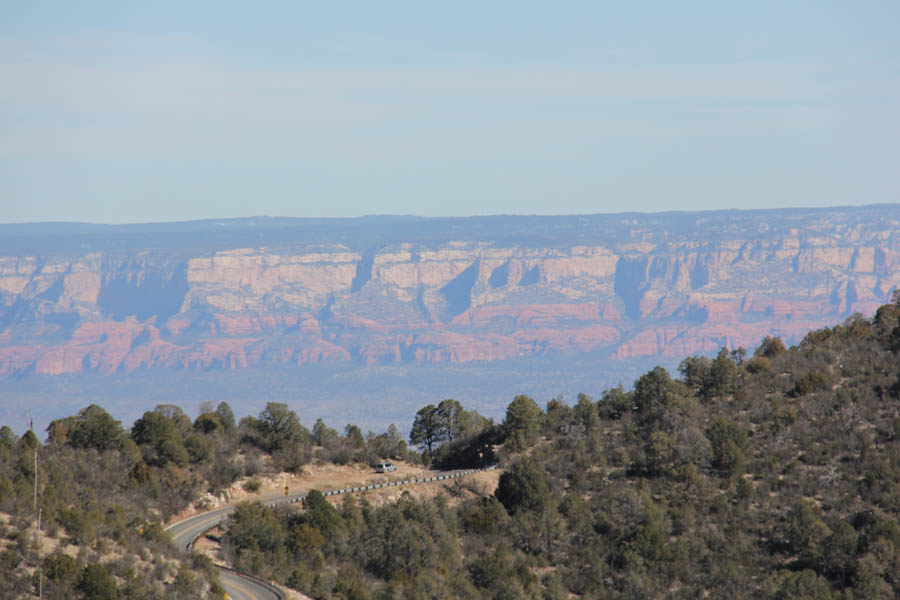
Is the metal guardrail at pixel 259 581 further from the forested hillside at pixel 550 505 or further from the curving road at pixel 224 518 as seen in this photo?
the forested hillside at pixel 550 505

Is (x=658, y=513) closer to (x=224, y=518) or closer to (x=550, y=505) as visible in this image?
(x=550, y=505)

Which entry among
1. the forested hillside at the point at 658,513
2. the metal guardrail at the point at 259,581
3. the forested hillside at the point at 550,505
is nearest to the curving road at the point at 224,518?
the metal guardrail at the point at 259,581

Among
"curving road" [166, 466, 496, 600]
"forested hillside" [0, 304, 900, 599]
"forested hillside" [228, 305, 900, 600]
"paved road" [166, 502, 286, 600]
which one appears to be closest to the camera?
"paved road" [166, 502, 286, 600]

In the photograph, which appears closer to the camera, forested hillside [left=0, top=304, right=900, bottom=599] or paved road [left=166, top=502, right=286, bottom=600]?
paved road [left=166, top=502, right=286, bottom=600]

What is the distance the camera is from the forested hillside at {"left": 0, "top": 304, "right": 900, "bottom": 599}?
47.3m

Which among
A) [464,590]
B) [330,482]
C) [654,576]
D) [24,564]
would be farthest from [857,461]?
[24,564]

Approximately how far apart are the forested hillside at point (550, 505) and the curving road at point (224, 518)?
116 cm

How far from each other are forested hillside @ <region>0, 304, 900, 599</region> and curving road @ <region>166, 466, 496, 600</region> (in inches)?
45.5

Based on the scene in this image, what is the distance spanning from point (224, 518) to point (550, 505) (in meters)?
16.1

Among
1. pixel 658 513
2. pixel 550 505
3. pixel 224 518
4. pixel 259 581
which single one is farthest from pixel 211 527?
pixel 658 513

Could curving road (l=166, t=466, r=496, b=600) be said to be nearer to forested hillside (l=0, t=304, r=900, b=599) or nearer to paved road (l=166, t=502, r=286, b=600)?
paved road (l=166, t=502, r=286, b=600)

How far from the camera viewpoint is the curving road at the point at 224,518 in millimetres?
45906

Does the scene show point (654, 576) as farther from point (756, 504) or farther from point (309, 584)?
point (309, 584)

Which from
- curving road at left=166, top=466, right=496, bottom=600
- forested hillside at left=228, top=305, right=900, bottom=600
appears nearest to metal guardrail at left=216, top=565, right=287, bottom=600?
curving road at left=166, top=466, right=496, bottom=600
